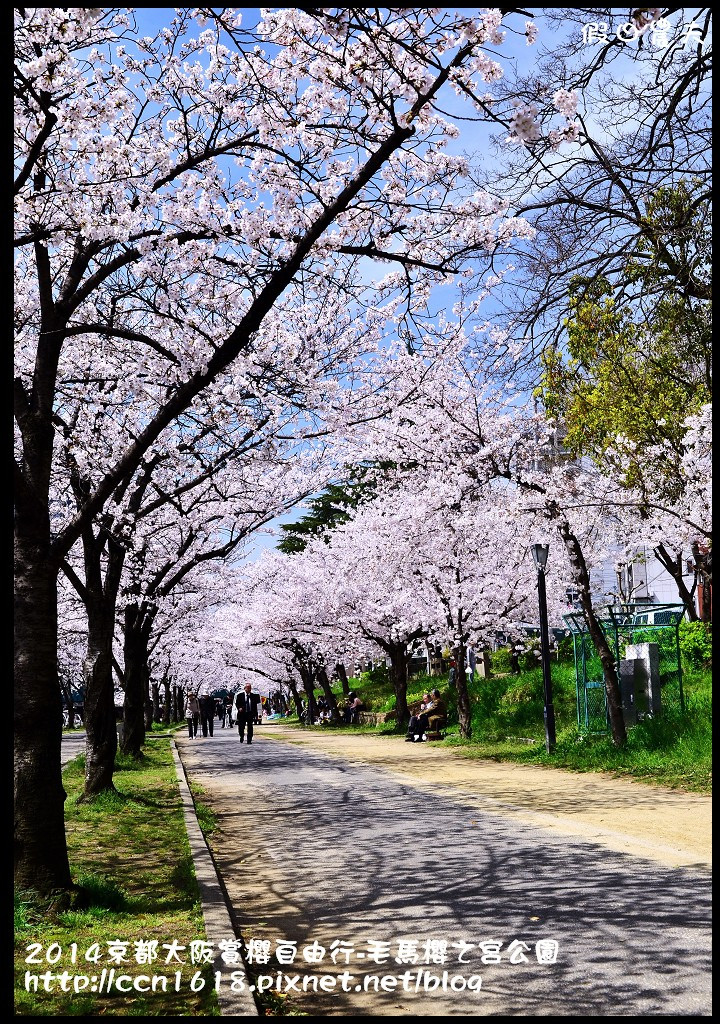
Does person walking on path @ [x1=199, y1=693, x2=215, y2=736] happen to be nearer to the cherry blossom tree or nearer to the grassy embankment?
the grassy embankment

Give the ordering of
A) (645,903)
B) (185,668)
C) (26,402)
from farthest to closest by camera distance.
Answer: (185,668)
(26,402)
(645,903)

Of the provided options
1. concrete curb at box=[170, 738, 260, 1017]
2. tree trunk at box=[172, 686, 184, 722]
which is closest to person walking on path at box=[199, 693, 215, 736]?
tree trunk at box=[172, 686, 184, 722]

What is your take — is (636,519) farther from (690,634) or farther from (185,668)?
(185,668)

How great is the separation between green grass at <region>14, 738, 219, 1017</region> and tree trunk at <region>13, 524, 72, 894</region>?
0.32m

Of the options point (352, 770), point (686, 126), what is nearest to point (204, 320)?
point (686, 126)

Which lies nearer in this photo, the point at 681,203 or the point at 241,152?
the point at 241,152

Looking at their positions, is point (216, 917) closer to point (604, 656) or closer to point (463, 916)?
point (463, 916)

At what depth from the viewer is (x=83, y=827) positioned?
11.6 m

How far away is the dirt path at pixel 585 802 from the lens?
356 inches

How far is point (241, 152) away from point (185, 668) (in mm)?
71569

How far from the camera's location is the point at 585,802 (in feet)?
40.3

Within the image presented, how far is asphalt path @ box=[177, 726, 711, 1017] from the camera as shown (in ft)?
16.1

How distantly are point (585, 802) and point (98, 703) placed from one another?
25.3 feet

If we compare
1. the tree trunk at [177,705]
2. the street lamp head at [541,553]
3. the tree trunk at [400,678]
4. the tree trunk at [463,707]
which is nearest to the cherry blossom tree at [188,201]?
the street lamp head at [541,553]
